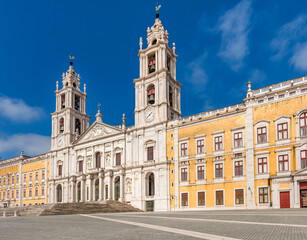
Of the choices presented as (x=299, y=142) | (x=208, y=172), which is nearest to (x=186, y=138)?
(x=208, y=172)

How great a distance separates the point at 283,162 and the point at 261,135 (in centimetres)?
412

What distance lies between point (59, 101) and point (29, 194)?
73.0ft

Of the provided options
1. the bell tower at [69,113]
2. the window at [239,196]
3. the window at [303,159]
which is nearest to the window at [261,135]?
the window at [303,159]

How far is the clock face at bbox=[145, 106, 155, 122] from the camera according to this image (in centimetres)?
5000

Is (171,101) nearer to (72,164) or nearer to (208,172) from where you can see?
(208,172)

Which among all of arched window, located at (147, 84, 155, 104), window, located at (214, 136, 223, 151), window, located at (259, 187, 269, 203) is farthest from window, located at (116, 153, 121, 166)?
window, located at (259, 187, 269, 203)

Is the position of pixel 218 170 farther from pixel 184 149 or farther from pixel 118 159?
pixel 118 159

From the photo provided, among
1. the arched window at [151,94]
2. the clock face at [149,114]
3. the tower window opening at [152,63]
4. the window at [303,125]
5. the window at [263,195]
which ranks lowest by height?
the window at [263,195]

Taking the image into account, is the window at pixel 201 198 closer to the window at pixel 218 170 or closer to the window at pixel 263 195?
the window at pixel 218 170

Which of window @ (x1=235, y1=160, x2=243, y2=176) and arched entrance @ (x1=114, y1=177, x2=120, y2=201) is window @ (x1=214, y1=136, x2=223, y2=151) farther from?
arched entrance @ (x1=114, y1=177, x2=120, y2=201)

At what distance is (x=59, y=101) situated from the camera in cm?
6912

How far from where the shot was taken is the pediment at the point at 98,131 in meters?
54.8

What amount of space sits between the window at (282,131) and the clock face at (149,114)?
20000 millimetres

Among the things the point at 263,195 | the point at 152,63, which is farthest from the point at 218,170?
the point at 152,63
